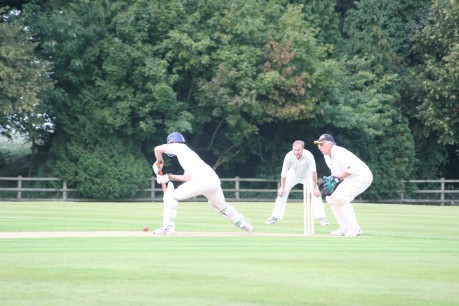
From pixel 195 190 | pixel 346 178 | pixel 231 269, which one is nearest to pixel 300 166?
pixel 346 178

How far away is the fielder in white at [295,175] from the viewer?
23.5 m

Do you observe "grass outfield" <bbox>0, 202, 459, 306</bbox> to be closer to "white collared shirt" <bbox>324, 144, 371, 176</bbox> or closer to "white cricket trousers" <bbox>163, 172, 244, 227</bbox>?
"white cricket trousers" <bbox>163, 172, 244, 227</bbox>

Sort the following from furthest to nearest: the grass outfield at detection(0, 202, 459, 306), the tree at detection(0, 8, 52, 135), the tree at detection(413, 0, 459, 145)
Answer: the tree at detection(413, 0, 459, 145), the tree at detection(0, 8, 52, 135), the grass outfield at detection(0, 202, 459, 306)

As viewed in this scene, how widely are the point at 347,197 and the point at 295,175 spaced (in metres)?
5.30

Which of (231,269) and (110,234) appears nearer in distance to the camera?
(231,269)

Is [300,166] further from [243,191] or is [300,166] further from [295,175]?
[243,191]

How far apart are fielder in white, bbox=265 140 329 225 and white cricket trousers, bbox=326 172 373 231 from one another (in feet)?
11.8

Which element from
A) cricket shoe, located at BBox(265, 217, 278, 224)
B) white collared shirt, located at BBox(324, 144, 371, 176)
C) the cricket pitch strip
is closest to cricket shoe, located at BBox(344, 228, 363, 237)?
the cricket pitch strip

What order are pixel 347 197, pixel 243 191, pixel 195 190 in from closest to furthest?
pixel 195 190 → pixel 347 197 → pixel 243 191

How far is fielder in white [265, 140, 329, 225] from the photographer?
23531 millimetres

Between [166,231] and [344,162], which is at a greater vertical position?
[344,162]

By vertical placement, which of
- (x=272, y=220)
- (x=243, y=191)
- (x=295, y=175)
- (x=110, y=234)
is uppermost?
(x=295, y=175)

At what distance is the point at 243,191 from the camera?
44.9m

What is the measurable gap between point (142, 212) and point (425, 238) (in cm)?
1064
